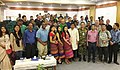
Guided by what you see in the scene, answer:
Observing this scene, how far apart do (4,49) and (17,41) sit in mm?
665

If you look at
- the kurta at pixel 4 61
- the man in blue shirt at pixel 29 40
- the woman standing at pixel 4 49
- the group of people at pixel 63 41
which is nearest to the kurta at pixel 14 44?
the group of people at pixel 63 41

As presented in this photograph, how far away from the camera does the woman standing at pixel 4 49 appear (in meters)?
4.82

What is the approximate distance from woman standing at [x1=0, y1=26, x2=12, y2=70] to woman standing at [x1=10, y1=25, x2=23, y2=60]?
34cm

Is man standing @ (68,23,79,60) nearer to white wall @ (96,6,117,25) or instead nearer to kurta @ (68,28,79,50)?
kurta @ (68,28,79,50)

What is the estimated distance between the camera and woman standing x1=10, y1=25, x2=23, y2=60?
213 inches

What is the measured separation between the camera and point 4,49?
491 cm

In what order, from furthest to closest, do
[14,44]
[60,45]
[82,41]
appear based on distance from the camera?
[82,41], [60,45], [14,44]

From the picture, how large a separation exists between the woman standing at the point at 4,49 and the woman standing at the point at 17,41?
1.12 ft

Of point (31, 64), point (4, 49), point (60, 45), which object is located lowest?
point (31, 64)

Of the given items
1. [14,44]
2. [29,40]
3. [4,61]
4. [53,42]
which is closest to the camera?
[4,61]

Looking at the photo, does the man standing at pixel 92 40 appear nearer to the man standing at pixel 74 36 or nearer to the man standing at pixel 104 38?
the man standing at pixel 104 38

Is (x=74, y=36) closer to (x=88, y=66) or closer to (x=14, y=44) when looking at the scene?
(x=88, y=66)

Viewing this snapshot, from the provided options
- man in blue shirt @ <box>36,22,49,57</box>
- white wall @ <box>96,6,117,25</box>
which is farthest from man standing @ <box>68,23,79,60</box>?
white wall @ <box>96,6,117,25</box>

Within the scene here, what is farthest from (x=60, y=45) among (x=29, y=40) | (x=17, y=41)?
(x=17, y=41)
